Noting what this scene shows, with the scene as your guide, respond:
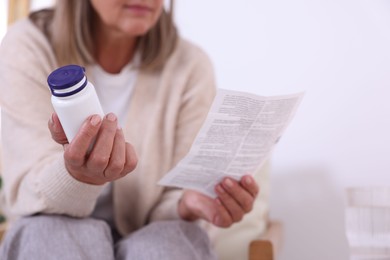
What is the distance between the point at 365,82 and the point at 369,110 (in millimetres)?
64

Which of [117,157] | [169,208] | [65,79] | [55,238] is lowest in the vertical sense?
[169,208]

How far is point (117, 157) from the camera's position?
2.02ft

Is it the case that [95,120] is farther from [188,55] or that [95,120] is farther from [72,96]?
[188,55]

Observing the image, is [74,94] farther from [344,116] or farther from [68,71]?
[344,116]

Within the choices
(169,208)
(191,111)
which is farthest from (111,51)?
(169,208)

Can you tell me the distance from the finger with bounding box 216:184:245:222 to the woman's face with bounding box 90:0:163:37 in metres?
0.32

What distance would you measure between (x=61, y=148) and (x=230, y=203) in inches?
10.7

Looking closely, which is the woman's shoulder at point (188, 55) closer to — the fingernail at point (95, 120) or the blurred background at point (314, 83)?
the blurred background at point (314, 83)

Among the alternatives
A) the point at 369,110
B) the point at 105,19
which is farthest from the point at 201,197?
the point at 369,110

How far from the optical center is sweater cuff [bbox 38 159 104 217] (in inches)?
28.5

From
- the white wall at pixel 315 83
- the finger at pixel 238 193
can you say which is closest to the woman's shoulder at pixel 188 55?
the white wall at pixel 315 83

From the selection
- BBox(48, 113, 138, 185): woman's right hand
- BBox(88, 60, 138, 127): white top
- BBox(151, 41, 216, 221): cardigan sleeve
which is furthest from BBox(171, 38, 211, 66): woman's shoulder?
BBox(48, 113, 138, 185): woman's right hand

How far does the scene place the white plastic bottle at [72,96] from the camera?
1.74ft

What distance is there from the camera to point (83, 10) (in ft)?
→ 3.17
